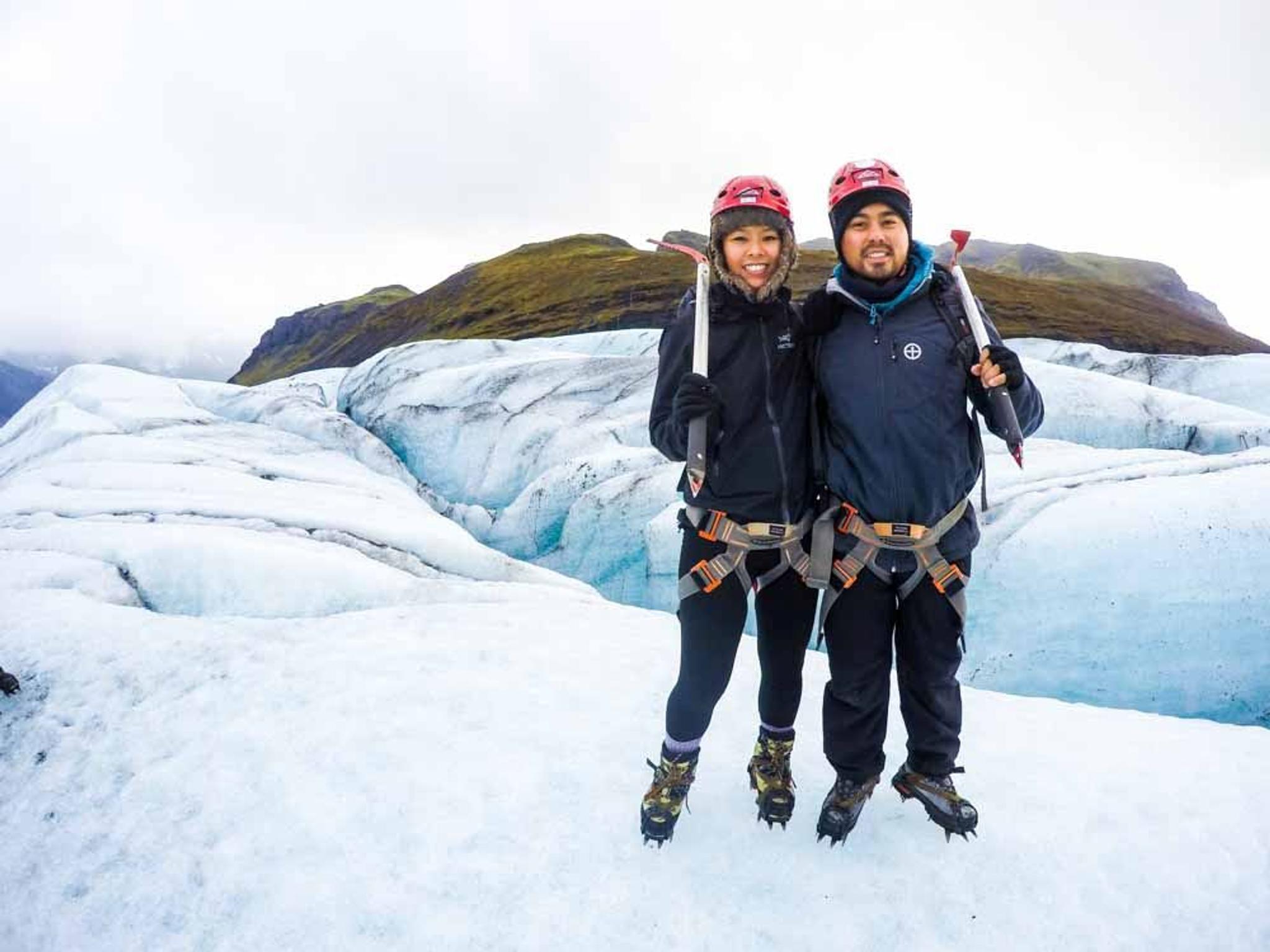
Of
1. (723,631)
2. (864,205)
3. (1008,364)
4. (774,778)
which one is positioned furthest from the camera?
(774,778)

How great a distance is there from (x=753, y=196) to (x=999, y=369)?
53.4 inches

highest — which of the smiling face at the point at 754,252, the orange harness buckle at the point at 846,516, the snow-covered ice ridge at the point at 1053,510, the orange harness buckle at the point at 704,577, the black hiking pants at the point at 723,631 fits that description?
the smiling face at the point at 754,252

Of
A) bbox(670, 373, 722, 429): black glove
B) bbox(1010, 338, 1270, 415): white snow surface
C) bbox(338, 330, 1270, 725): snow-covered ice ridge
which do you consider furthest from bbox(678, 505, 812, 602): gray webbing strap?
bbox(1010, 338, 1270, 415): white snow surface

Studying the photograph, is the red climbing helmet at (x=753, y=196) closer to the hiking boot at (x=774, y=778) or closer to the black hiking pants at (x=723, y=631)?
the black hiking pants at (x=723, y=631)

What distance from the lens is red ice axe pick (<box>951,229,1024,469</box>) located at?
2824 millimetres

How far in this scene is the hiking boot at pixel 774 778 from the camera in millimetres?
3488

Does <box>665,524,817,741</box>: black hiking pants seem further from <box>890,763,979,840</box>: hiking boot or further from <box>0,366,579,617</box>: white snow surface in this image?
<box>0,366,579,617</box>: white snow surface

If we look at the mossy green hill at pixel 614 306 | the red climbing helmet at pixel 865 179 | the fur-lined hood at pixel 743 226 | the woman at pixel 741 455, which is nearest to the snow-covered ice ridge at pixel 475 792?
the woman at pixel 741 455

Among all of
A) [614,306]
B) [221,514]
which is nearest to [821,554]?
[221,514]

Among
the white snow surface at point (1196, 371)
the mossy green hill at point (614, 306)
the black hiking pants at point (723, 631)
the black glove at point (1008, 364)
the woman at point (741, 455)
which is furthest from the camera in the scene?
the mossy green hill at point (614, 306)

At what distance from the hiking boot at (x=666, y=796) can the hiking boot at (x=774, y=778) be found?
15.8 inches

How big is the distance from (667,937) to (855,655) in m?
1.51

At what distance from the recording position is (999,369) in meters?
2.83

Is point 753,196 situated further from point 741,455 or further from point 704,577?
point 704,577
